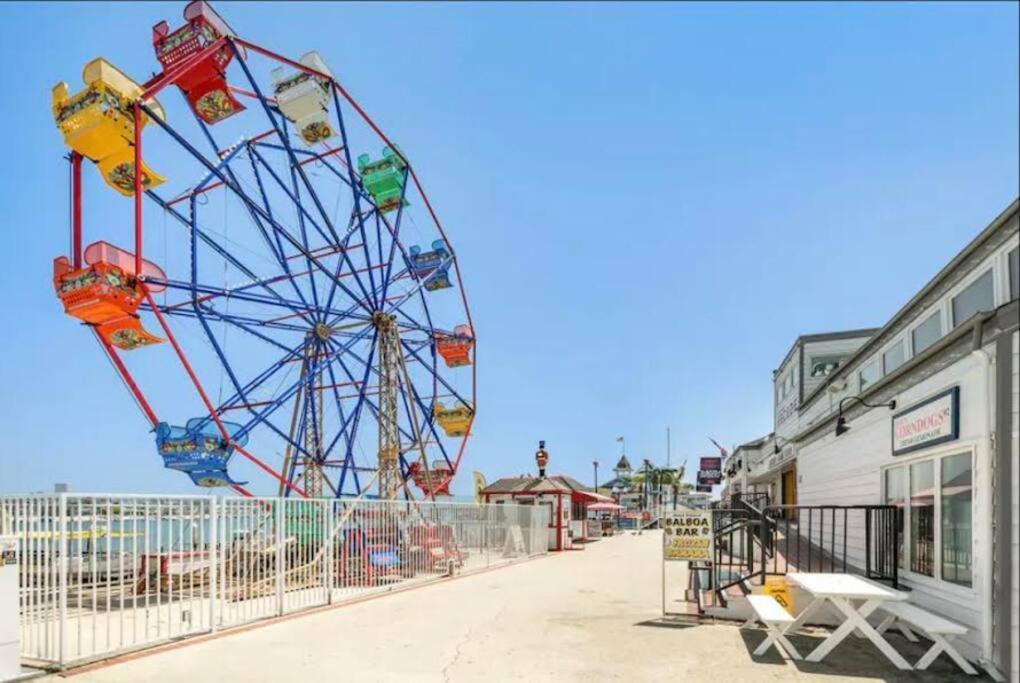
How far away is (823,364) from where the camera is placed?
22.5m

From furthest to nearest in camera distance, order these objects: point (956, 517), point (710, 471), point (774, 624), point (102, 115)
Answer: point (710, 471), point (102, 115), point (774, 624), point (956, 517)

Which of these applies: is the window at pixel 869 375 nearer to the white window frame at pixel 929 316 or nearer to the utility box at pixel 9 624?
the white window frame at pixel 929 316

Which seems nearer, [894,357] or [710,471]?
[894,357]

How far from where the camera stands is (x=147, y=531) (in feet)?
26.6

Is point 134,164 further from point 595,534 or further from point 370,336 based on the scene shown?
point 595,534

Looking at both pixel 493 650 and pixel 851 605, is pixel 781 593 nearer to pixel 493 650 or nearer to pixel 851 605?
pixel 851 605

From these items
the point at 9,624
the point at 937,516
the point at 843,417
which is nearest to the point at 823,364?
the point at 843,417

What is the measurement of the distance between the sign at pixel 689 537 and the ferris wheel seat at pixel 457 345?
19404mm

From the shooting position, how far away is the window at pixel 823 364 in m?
22.1

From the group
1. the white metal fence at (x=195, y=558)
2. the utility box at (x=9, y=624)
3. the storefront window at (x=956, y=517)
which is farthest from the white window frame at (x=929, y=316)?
the utility box at (x=9, y=624)

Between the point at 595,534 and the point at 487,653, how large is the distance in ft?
98.8

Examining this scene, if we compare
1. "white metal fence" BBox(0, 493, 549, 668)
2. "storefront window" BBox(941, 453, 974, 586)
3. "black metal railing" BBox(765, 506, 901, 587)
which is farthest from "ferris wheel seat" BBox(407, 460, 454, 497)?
"storefront window" BBox(941, 453, 974, 586)

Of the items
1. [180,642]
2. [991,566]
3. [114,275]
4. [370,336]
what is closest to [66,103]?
[114,275]

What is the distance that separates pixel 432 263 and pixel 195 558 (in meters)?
18.0
